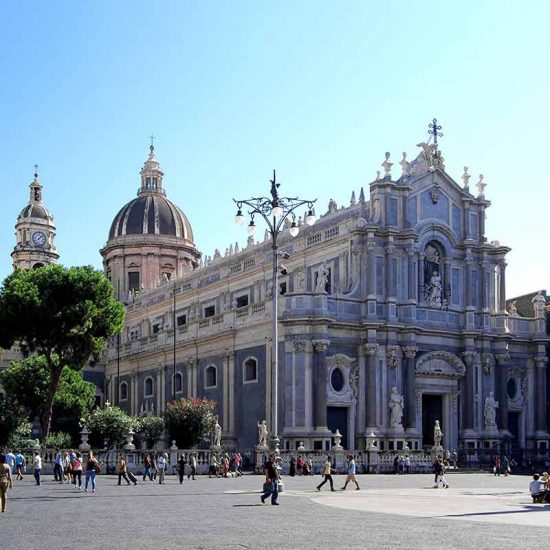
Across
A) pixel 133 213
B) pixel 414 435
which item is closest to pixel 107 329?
pixel 414 435

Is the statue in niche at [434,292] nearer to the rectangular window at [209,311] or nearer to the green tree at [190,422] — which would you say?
the green tree at [190,422]

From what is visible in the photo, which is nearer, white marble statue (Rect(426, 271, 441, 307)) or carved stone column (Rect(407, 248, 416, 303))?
carved stone column (Rect(407, 248, 416, 303))

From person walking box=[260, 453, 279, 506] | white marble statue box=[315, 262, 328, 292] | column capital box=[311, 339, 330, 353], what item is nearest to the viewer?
person walking box=[260, 453, 279, 506]

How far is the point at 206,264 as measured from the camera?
79000 mm

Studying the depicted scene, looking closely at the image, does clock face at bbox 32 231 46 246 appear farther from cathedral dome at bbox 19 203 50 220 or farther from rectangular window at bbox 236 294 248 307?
rectangular window at bbox 236 294 248 307

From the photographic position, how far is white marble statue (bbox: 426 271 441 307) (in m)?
60.6

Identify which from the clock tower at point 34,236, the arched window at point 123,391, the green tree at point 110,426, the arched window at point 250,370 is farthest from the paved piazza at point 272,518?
the clock tower at point 34,236

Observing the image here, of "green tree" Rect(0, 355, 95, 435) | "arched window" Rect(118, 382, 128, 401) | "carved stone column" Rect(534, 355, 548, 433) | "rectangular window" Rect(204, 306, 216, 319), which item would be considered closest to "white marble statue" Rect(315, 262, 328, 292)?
Answer: "rectangular window" Rect(204, 306, 216, 319)

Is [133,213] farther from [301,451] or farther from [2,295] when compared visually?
[301,451]

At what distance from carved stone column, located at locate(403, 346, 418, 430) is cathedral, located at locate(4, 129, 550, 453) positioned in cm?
7

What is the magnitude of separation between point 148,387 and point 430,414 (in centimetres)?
2332

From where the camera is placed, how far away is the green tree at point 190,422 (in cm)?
5541

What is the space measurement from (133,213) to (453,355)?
150ft

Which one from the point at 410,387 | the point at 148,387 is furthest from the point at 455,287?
the point at 148,387
